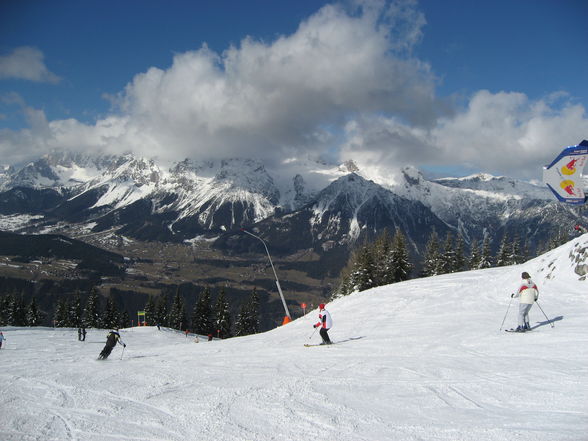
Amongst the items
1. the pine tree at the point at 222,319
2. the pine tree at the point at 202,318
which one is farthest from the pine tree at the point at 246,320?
the pine tree at the point at 202,318

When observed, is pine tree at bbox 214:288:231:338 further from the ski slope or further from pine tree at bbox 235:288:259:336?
the ski slope

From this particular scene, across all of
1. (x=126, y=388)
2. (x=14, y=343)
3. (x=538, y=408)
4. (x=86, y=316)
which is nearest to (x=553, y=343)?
(x=538, y=408)

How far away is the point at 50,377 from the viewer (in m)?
12.4

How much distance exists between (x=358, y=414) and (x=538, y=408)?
3.68 metres

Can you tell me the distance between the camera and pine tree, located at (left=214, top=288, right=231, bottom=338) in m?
82.2

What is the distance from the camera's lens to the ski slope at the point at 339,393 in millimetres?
7629

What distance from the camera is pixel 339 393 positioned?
10.2 m

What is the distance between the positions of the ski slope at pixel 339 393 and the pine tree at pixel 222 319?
6687 centimetres

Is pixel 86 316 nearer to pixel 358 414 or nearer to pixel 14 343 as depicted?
pixel 14 343

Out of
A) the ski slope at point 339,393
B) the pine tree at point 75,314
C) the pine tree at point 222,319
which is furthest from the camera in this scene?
the pine tree at point 222,319

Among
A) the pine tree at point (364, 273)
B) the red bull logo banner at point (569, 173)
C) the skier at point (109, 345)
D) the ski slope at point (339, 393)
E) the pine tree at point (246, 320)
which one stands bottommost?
the pine tree at point (246, 320)

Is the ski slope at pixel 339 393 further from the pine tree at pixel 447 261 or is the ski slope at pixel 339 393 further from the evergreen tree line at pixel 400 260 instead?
the pine tree at pixel 447 261

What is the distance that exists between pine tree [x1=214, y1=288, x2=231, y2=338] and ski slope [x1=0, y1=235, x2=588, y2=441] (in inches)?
2633

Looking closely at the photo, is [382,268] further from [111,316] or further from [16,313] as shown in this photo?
[16,313]
